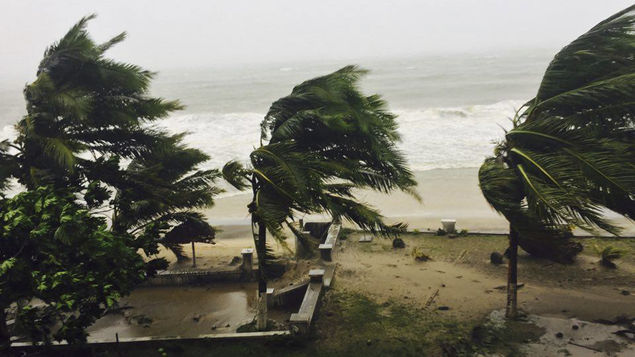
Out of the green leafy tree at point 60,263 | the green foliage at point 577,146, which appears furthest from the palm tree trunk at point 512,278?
the green leafy tree at point 60,263

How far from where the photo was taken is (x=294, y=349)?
9.56 metres

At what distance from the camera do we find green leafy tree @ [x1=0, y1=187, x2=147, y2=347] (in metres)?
7.09

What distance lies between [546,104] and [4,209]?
8.30m

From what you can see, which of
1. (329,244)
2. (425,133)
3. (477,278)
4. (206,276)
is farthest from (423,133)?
(206,276)

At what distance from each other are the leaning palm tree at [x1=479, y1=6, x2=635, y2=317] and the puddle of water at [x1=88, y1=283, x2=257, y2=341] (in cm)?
543

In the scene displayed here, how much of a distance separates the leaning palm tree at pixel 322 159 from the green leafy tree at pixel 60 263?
2.17 m

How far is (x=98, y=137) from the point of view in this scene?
10609 millimetres

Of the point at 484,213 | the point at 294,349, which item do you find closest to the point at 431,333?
the point at 294,349

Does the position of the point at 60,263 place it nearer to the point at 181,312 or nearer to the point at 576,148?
the point at 181,312

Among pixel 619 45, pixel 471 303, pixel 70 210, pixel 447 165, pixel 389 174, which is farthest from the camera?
pixel 447 165

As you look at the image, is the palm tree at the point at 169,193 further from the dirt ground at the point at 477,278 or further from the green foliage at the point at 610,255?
the green foliage at the point at 610,255

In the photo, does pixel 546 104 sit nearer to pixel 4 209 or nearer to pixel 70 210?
pixel 70 210

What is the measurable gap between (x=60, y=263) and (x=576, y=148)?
737 centimetres

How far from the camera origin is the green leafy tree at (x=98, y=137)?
31.6 ft
